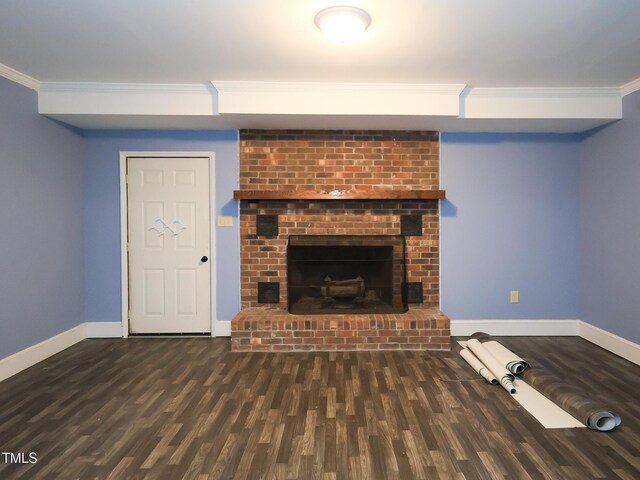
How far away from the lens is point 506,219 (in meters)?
3.91

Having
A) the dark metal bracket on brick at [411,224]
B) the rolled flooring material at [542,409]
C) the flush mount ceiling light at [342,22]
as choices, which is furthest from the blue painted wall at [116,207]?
the rolled flooring material at [542,409]

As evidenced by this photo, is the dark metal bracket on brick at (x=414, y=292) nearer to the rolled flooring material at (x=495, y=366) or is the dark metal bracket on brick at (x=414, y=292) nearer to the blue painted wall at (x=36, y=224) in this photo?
the rolled flooring material at (x=495, y=366)

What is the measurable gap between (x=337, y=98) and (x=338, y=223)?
4.06 ft

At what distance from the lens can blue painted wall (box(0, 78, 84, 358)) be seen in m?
2.93

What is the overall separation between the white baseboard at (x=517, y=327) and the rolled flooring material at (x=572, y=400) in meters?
1.08

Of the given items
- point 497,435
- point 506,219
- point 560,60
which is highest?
point 560,60

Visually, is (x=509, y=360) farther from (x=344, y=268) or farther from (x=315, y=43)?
(x=315, y=43)

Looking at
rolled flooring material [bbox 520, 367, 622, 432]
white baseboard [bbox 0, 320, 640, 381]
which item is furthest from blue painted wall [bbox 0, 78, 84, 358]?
rolled flooring material [bbox 520, 367, 622, 432]

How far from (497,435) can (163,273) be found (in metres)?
3.33

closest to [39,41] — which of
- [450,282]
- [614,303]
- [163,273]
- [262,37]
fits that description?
[262,37]

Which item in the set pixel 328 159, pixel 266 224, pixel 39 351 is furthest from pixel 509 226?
pixel 39 351

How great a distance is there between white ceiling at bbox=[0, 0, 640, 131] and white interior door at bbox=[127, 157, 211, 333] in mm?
980

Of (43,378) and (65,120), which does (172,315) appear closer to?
(43,378)

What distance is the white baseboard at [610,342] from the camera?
316 cm
